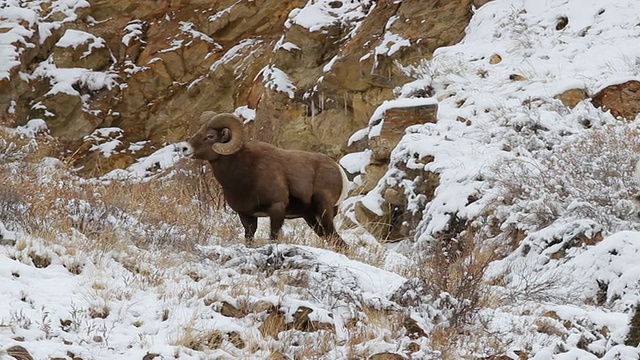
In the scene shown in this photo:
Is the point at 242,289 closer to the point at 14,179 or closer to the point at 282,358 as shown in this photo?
the point at 282,358

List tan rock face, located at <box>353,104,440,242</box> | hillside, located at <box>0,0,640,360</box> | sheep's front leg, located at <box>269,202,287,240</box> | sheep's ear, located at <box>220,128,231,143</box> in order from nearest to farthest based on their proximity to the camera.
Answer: hillside, located at <box>0,0,640,360</box> < sheep's front leg, located at <box>269,202,287,240</box> < sheep's ear, located at <box>220,128,231,143</box> < tan rock face, located at <box>353,104,440,242</box>

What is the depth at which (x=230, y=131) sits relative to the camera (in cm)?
913

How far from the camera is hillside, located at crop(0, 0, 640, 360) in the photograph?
5.91 meters

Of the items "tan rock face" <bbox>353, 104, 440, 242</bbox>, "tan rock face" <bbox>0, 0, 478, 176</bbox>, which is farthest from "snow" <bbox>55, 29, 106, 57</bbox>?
"tan rock face" <bbox>353, 104, 440, 242</bbox>

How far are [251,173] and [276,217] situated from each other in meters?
0.49

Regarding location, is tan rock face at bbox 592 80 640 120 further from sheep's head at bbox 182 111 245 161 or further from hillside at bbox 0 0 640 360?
sheep's head at bbox 182 111 245 161

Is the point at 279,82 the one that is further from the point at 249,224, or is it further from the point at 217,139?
the point at 249,224

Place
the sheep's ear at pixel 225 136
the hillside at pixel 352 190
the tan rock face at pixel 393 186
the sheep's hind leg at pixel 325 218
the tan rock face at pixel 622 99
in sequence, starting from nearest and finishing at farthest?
the hillside at pixel 352 190 < the sheep's ear at pixel 225 136 < the sheep's hind leg at pixel 325 218 < the tan rock face at pixel 393 186 < the tan rock face at pixel 622 99

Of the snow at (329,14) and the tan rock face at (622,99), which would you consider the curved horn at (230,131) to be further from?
the snow at (329,14)

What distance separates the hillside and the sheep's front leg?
0.70 feet

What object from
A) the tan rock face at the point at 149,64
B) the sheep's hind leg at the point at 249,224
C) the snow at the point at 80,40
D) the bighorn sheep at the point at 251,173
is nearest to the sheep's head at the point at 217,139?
the bighorn sheep at the point at 251,173

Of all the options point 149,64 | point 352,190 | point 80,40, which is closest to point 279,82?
point 352,190

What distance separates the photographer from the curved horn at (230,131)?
8992mm

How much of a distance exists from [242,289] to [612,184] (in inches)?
174
